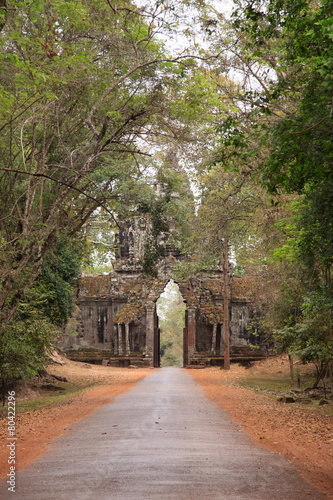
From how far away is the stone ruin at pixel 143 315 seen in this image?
26.0 metres

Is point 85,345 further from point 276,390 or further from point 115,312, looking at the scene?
point 276,390

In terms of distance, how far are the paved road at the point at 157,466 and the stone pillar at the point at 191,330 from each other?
18142 millimetres

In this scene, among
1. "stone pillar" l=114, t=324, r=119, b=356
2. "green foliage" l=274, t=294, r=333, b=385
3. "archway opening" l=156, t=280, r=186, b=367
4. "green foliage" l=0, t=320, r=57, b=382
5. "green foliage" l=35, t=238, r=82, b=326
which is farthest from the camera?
"archway opening" l=156, t=280, r=186, b=367

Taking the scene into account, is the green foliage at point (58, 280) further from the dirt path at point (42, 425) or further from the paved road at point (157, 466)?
the paved road at point (157, 466)

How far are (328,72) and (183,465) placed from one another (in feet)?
15.6

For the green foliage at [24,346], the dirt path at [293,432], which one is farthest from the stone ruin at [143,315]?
the dirt path at [293,432]

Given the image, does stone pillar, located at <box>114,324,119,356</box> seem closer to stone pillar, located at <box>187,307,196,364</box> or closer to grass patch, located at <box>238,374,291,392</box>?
stone pillar, located at <box>187,307,196,364</box>

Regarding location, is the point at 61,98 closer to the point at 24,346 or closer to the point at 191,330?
the point at 24,346

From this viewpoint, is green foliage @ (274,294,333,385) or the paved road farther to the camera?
green foliage @ (274,294,333,385)

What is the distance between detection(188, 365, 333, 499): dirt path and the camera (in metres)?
4.81

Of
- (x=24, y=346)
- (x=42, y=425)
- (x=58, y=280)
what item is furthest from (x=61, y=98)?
(x=42, y=425)

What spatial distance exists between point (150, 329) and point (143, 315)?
100cm

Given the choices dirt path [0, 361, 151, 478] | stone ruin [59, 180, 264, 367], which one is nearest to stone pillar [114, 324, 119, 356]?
stone ruin [59, 180, 264, 367]

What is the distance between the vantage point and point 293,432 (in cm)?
694
